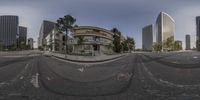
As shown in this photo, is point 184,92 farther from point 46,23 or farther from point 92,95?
point 46,23

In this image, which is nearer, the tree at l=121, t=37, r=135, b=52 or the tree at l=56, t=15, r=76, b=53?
the tree at l=56, t=15, r=76, b=53

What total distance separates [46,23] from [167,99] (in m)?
16.4

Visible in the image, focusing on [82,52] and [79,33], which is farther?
[82,52]

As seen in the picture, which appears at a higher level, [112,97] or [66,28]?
[66,28]

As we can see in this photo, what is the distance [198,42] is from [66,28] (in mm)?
126343

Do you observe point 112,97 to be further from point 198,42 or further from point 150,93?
point 198,42

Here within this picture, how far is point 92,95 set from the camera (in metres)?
7.73

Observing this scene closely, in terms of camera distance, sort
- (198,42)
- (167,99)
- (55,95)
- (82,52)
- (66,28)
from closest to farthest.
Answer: (167,99) → (55,95) → (66,28) → (82,52) → (198,42)

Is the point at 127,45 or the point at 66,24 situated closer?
the point at 66,24

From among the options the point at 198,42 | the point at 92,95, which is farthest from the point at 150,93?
the point at 198,42

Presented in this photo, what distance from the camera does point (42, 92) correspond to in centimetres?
809

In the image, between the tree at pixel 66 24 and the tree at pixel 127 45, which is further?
the tree at pixel 127 45

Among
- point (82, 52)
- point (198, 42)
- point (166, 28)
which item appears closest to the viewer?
point (166, 28)

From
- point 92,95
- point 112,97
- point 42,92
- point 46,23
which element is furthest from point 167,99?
point 46,23
